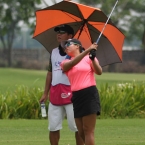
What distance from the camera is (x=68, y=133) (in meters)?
12.1

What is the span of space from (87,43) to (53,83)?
77cm

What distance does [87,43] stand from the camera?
9.02 meters

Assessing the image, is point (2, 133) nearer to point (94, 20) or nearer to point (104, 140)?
point (104, 140)

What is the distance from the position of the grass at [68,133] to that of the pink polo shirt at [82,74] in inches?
105

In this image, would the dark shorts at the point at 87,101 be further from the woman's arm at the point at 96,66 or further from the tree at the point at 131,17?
the tree at the point at 131,17

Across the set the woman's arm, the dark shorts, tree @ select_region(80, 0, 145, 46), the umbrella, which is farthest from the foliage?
tree @ select_region(80, 0, 145, 46)

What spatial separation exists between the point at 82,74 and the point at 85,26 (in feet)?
4.48

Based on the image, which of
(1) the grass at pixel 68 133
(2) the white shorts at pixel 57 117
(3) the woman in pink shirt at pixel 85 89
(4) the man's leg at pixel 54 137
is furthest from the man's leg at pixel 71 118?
(1) the grass at pixel 68 133

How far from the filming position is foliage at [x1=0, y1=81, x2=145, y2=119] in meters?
15.5

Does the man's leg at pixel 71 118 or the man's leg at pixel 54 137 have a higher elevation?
the man's leg at pixel 71 118

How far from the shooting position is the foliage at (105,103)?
50.9ft

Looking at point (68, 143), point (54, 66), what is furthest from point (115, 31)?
point (68, 143)

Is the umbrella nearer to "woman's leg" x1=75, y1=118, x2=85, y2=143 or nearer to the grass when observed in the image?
"woman's leg" x1=75, y1=118, x2=85, y2=143

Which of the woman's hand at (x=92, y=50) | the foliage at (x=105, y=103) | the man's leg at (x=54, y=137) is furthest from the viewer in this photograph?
the foliage at (x=105, y=103)
